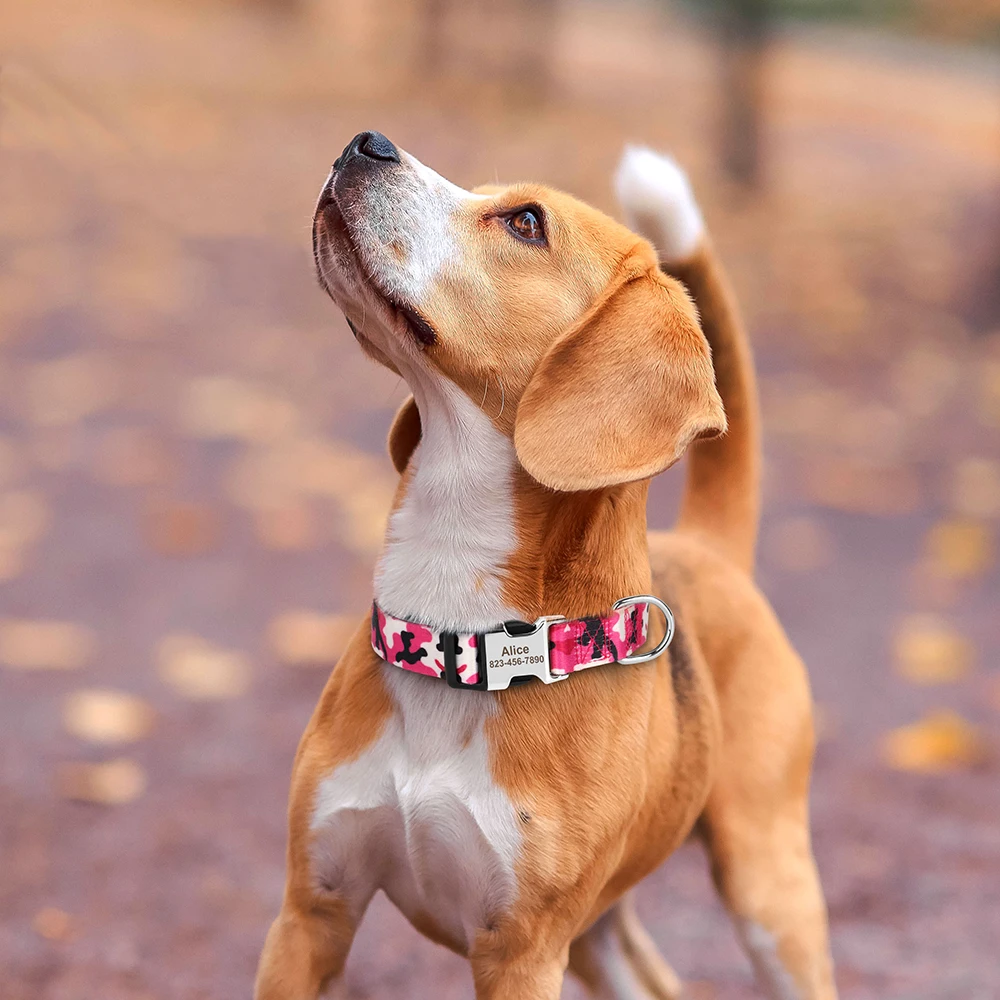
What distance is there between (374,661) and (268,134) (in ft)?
42.5

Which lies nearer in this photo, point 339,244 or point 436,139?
point 339,244

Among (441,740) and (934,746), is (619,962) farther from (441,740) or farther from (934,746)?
(934,746)

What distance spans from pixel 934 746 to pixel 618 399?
11.2ft

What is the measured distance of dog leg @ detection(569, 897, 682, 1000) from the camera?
135 inches

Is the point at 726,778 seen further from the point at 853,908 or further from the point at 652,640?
the point at 853,908

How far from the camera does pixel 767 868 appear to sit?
298 cm

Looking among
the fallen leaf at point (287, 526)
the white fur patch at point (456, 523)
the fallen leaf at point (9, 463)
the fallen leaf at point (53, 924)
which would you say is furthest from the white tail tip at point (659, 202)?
the fallen leaf at point (9, 463)

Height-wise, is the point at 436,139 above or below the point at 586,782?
below

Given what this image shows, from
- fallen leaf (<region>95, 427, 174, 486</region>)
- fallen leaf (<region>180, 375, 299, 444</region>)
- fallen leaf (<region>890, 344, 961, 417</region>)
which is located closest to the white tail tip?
fallen leaf (<region>95, 427, 174, 486</region>)

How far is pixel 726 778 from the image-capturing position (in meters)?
2.97

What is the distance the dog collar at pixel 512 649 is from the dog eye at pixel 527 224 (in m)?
0.69

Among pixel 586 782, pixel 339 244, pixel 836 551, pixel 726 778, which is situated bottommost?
pixel 836 551

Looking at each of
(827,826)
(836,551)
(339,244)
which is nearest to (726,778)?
(339,244)

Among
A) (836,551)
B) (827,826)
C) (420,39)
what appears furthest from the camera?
(420,39)
